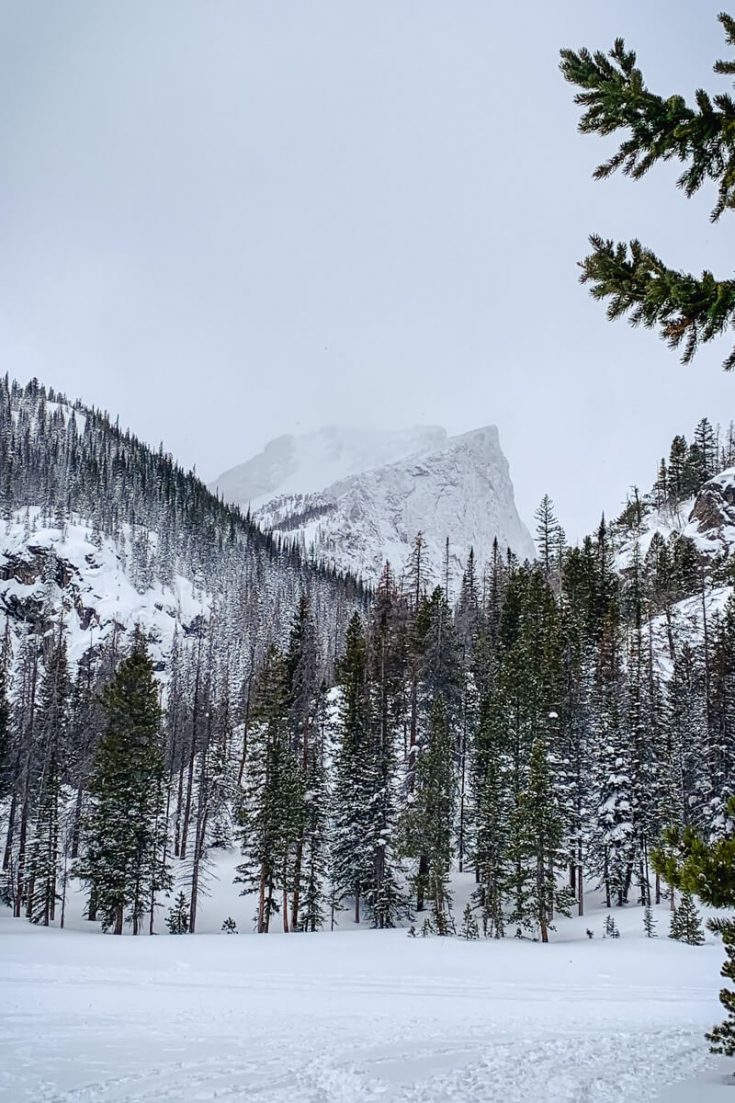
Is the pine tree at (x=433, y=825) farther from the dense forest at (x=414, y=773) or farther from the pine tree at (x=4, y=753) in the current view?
the pine tree at (x=4, y=753)

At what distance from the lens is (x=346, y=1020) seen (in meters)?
13.4

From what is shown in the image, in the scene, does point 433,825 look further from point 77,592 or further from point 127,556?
point 127,556

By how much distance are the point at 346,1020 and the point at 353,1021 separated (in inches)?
7.1

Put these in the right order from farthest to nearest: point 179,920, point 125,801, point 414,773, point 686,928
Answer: point 414,773 → point 179,920 → point 125,801 → point 686,928

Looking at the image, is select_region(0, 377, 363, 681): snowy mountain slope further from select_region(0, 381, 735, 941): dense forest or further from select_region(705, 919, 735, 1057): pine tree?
Result: select_region(705, 919, 735, 1057): pine tree

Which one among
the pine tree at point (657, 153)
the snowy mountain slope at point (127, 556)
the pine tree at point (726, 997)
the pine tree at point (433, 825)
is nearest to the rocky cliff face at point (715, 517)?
the pine tree at point (433, 825)

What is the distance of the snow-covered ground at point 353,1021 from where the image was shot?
8.47 metres

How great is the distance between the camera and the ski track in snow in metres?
8.55

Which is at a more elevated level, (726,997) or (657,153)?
(657,153)

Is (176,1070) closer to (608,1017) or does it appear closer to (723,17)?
(608,1017)

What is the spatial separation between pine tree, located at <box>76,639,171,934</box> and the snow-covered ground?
4.68 m

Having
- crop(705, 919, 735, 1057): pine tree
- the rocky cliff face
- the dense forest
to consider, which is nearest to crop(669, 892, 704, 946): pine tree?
the dense forest

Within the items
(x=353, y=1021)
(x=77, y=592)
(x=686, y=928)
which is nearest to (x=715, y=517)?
(x=686, y=928)

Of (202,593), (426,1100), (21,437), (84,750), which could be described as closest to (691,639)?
(84,750)
